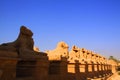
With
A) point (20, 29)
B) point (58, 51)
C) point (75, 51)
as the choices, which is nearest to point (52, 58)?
point (20, 29)

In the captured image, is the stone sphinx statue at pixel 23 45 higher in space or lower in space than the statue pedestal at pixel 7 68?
higher

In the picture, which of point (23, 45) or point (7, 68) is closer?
point (7, 68)

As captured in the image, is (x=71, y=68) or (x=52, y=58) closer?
(x=52, y=58)

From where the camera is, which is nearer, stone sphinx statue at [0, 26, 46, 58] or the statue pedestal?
the statue pedestal

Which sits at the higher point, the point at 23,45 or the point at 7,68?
the point at 23,45

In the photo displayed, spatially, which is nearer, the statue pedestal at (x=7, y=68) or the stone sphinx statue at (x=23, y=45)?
the statue pedestal at (x=7, y=68)

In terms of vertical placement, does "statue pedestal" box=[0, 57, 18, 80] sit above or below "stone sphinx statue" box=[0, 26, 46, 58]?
below

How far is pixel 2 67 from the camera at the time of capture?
546cm

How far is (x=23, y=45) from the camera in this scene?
754 cm

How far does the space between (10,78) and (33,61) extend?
1696 millimetres

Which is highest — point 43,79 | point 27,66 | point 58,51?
point 58,51

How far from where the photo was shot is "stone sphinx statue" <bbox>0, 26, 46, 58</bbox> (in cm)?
700

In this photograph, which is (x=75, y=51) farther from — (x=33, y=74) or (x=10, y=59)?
(x=10, y=59)

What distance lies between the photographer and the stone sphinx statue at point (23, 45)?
700cm
